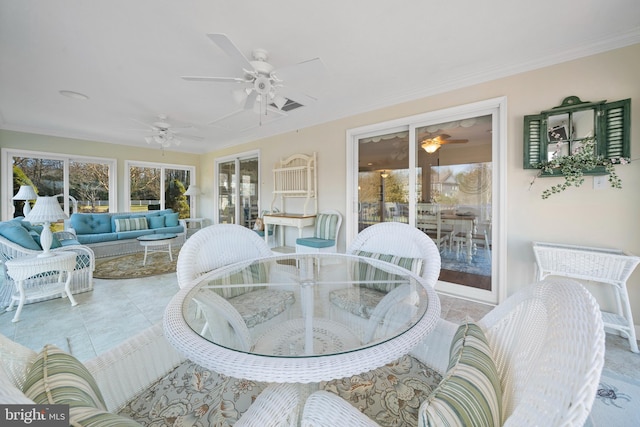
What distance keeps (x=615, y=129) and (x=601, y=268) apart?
1152 mm

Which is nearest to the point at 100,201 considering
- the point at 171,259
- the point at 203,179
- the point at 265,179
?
the point at 203,179

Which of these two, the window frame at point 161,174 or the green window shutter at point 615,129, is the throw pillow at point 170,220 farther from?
the green window shutter at point 615,129

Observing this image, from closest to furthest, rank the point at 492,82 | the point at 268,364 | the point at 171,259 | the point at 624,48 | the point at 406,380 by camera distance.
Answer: the point at 268,364 < the point at 406,380 < the point at 624,48 < the point at 492,82 < the point at 171,259

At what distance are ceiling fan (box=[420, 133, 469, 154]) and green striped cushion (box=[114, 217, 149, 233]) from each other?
18.7 feet

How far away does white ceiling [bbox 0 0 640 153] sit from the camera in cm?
180

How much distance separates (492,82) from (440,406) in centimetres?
313

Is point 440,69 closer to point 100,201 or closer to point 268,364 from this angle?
point 268,364

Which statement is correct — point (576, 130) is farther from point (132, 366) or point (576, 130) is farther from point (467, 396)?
point (132, 366)

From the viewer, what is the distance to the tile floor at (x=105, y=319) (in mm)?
1865

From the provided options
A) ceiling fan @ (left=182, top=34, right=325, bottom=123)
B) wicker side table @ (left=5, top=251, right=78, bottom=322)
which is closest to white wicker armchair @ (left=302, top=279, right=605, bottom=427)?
ceiling fan @ (left=182, top=34, right=325, bottom=123)

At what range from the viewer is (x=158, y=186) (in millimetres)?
6422

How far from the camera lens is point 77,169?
5.32 metres

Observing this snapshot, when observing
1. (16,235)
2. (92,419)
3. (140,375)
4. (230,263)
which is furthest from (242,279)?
(16,235)

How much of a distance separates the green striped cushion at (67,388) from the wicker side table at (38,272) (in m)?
2.67
